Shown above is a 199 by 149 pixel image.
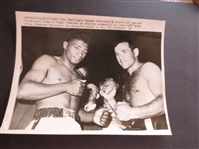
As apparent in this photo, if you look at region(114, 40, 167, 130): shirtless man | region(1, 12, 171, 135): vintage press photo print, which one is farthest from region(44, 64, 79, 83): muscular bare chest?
region(114, 40, 167, 130): shirtless man

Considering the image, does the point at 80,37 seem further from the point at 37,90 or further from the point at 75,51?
the point at 37,90

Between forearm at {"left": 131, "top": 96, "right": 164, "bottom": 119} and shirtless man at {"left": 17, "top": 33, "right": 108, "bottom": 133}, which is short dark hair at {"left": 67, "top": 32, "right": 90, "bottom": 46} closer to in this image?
shirtless man at {"left": 17, "top": 33, "right": 108, "bottom": 133}

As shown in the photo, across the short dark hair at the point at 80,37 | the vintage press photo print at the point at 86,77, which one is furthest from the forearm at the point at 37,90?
the short dark hair at the point at 80,37

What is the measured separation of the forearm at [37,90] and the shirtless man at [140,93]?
13cm

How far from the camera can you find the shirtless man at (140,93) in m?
0.51

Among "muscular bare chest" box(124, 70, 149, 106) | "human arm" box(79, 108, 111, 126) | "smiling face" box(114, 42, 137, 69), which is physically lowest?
"human arm" box(79, 108, 111, 126)

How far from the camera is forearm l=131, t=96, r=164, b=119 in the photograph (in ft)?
1.68

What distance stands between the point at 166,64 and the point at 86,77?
0.60ft

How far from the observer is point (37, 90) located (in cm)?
50

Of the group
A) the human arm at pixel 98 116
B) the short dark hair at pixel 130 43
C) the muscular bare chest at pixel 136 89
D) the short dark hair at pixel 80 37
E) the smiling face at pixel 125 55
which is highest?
the short dark hair at pixel 80 37

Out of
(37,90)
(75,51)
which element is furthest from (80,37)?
(37,90)

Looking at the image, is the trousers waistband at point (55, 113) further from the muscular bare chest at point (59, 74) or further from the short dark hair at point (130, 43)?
the short dark hair at point (130, 43)

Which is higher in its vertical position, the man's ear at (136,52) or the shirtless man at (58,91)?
the man's ear at (136,52)

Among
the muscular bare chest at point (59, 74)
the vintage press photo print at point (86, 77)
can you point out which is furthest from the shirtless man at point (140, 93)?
the muscular bare chest at point (59, 74)
